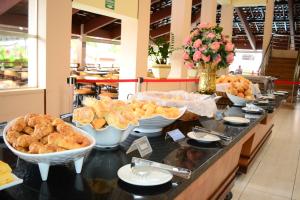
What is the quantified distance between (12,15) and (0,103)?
319 inches

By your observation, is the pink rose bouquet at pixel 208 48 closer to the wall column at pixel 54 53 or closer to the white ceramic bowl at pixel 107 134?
the white ceramic bowl at pixel 107 134

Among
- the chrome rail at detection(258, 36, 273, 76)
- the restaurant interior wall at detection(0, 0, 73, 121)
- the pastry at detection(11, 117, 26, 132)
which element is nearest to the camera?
the pastry at detection(11, 117, 26, 132)

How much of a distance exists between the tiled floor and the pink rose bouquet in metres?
1.14

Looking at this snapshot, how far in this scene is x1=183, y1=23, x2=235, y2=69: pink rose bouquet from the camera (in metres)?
2.51

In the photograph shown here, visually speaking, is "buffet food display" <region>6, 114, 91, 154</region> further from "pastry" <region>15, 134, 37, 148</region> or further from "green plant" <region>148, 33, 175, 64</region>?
"green plant" <region>148, 33, 175, 64</region>

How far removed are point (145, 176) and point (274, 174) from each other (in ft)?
8.46

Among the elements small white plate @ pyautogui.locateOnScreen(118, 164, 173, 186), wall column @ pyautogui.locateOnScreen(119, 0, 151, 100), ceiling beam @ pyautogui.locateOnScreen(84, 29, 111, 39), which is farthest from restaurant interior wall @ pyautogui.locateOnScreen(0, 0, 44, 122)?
ceiling beam @ pyautogui.locateOnScreen(84, 29, 111, 39)

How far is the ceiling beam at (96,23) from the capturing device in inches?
522

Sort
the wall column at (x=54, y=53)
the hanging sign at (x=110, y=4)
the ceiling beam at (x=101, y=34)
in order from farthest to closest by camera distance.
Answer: the ceiling beam at (x=101, y=34) → the hanging sign at (x=110, y=4) → the wall column at (x=54, y=53)

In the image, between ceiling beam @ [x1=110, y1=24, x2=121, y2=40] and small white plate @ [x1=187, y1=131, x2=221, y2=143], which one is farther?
ceiling beam @ [x1=110, y1=24, x2=121, y2=40]

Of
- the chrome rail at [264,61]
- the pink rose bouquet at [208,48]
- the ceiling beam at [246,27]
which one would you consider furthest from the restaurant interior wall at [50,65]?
the ceiling beam at [246,27]

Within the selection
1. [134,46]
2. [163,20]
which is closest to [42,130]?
[134,46]

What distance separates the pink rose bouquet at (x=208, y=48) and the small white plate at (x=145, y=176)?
67.8 inches

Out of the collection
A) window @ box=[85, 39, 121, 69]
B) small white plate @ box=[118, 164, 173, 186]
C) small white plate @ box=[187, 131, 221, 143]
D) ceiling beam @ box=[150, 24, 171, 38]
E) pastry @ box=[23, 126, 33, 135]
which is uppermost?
ceiling beam @ box=[150, 24, 171, 38]
